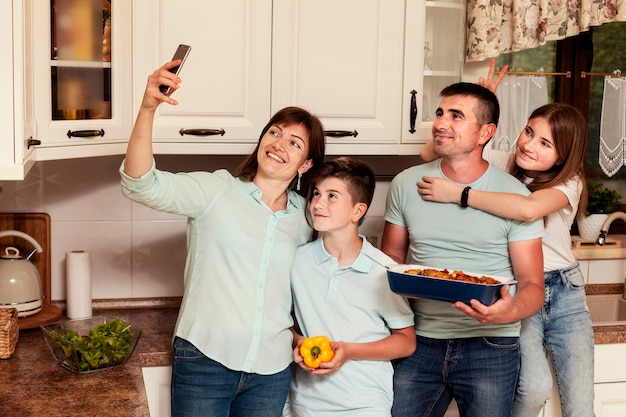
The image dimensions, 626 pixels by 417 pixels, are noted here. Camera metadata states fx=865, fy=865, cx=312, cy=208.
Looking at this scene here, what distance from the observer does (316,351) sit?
215cm

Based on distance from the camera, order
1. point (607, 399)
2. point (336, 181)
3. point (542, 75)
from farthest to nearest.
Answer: point (542, 75), point (607, 399), point (336, 181)

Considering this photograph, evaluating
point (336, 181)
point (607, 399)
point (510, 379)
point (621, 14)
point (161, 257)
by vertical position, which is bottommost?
point (607, 399)

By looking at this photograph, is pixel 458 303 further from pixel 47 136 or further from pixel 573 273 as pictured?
pixel 47 136

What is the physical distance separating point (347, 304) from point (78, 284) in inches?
37.3

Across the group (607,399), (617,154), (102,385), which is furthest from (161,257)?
(617,154)

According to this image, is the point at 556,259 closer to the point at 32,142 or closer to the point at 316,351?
the point at 316,351

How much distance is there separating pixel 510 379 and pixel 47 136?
1.38m

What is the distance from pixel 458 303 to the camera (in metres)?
2.11

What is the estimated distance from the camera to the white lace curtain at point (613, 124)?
3250 mm

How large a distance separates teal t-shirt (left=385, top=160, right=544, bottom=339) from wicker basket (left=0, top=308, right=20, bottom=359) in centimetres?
110

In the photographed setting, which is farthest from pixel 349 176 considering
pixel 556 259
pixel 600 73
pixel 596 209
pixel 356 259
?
pixel 600 73

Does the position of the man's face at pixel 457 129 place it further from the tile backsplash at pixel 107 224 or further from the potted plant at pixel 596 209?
the potted plant at pixel 596 209

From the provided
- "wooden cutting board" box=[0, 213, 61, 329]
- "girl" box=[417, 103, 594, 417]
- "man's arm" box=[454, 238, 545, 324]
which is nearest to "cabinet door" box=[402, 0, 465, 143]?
"girl" box=[417, 103, 594, 417]

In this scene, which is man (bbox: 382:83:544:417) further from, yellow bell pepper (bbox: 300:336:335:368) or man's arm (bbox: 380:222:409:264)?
yellow bell pepper (bbox: 300:336:335:368)
